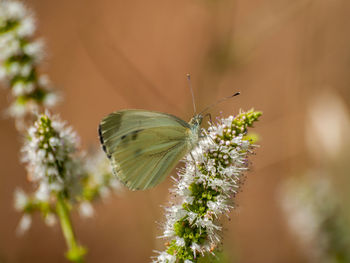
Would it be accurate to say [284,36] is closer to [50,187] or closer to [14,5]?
[14,5]

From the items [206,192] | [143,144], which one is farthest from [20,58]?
[206,192]

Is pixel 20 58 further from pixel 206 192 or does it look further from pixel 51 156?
pixel 206 192

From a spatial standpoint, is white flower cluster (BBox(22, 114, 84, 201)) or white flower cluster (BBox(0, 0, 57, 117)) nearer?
white flower cluster (BBox(22, 114, 84, 201))

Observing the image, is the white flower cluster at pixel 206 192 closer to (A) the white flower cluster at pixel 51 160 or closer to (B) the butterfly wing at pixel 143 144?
(B) the butterfly wing at pixel 143 144

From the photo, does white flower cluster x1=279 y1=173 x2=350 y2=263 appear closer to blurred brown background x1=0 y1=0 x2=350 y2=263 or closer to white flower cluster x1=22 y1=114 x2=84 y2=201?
blurred brown background x1=0 y1=0 x2=350 y2=263

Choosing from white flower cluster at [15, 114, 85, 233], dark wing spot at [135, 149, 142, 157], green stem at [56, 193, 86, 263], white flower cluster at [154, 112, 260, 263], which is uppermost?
white flower cluster at [15, 114, 85, 233]

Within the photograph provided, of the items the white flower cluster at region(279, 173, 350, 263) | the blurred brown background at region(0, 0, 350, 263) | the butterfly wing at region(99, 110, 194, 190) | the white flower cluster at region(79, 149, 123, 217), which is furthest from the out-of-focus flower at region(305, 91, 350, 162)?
the white flower cluster at region(79, 149, 123, 217)
